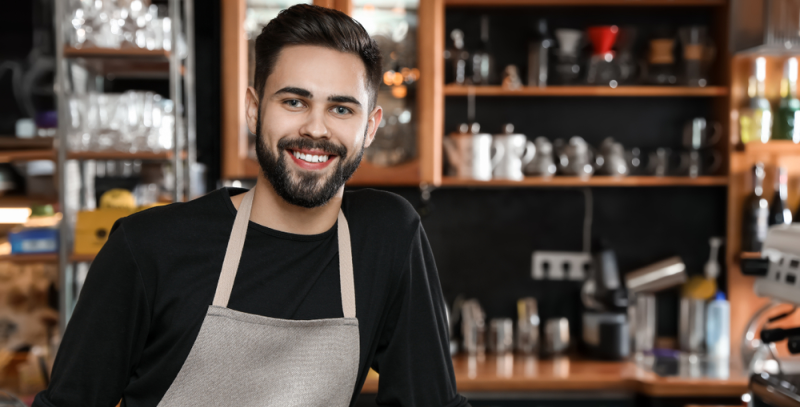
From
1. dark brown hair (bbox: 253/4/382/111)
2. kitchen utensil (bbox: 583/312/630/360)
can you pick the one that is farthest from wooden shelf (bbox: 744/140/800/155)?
dark brown hair (bbox: 253/4/382/111)

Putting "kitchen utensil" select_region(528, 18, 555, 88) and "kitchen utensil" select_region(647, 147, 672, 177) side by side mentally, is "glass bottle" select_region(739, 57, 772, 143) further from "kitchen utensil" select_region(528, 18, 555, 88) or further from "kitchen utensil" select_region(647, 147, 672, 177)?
"kitchen utensil" select_region(528, 18, 555, 88)

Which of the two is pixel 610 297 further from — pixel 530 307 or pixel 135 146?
Result: pixel 135 146

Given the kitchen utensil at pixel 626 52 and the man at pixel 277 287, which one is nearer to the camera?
the man at pixel 277 287

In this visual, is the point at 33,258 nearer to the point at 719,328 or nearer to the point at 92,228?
the point at 92,228

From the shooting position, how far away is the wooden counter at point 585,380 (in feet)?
7.12

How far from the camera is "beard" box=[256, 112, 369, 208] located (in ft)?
3.63

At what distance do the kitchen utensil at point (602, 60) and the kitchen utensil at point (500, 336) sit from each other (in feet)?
3.28

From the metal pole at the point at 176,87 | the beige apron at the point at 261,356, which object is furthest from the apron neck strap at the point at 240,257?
the metal pole at the point at 176,87

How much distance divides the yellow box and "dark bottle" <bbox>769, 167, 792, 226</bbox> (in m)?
2.35

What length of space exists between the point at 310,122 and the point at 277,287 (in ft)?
0.95

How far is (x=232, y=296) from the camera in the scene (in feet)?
3.70

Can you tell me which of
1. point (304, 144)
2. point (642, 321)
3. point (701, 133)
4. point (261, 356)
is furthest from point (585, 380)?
point (304, 144)

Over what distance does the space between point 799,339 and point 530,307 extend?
132 centimetres

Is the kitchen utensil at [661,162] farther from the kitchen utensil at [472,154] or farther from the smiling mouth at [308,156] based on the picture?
the smiling mouth at [308,156]
